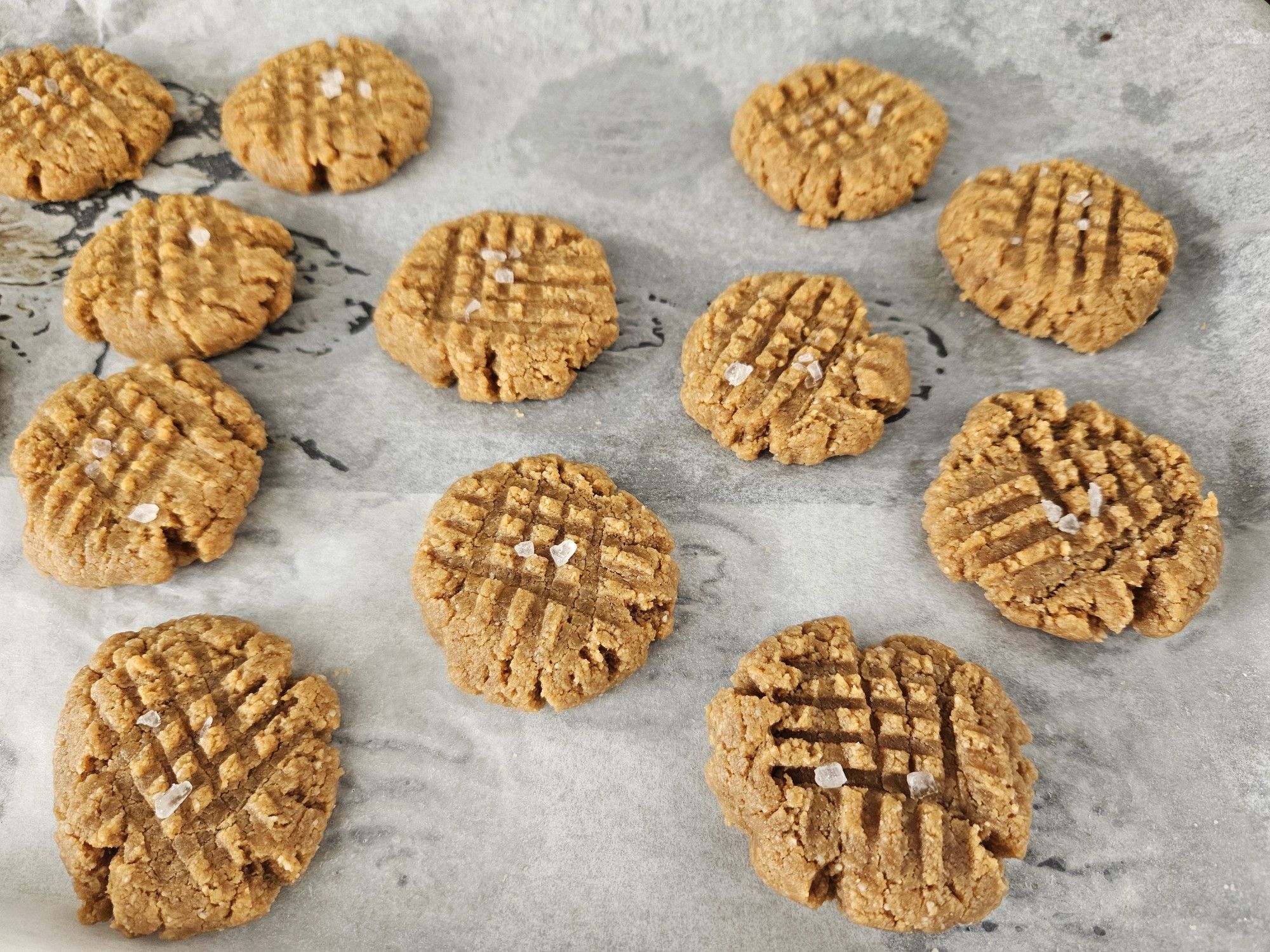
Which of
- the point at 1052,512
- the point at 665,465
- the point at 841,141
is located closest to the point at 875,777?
the point at 1052,512

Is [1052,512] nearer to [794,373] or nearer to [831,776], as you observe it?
[794,373]

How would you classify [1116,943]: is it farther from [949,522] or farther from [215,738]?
[215,738]

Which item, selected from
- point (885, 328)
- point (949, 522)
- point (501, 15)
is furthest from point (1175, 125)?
point (501, 15)

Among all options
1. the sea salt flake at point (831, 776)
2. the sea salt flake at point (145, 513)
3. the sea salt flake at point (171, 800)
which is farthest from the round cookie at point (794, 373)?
the sea salt flake at point (171, 800)

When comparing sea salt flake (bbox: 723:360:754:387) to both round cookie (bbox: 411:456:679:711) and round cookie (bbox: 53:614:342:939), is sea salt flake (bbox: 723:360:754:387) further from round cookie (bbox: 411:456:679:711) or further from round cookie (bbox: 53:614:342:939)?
round cookie (bbox: 53:614:342:939)

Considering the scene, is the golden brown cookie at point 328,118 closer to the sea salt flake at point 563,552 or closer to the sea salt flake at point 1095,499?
the sea salt flake at point 563,552

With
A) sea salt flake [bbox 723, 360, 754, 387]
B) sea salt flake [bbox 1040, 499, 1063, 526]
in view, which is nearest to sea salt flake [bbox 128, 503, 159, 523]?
sea salt flake [bbox 723, 360, 754, 387]
